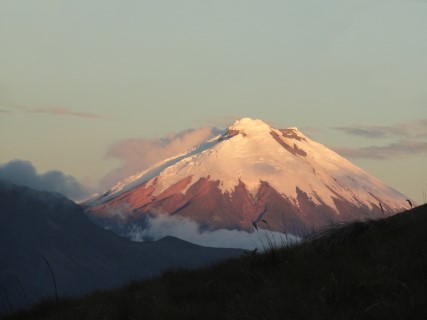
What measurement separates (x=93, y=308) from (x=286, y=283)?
10.8 feet

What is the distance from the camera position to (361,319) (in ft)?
25.3

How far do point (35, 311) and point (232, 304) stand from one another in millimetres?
5168

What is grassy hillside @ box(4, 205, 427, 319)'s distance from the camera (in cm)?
824

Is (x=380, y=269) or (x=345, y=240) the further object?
(x=345, y=240)

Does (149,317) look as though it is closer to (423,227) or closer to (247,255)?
(247,255)

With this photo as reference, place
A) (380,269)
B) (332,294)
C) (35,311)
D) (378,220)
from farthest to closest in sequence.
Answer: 1. (35,311)
2. (378,220)
3. (380,269)
4. (332,294)

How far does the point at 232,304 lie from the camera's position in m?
8.95

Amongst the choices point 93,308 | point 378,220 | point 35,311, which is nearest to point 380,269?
point 378,220

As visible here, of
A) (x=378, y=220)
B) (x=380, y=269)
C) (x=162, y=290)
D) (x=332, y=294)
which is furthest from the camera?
(x=378, y=220)

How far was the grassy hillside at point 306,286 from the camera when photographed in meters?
8.24

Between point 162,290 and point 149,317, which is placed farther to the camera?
point 162,290

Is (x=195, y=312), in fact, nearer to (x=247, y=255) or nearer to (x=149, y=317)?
(x=149, y=317)

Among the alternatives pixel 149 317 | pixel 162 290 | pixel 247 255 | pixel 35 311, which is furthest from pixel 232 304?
pixel 35 311

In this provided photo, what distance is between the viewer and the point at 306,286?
9375 millimetres
